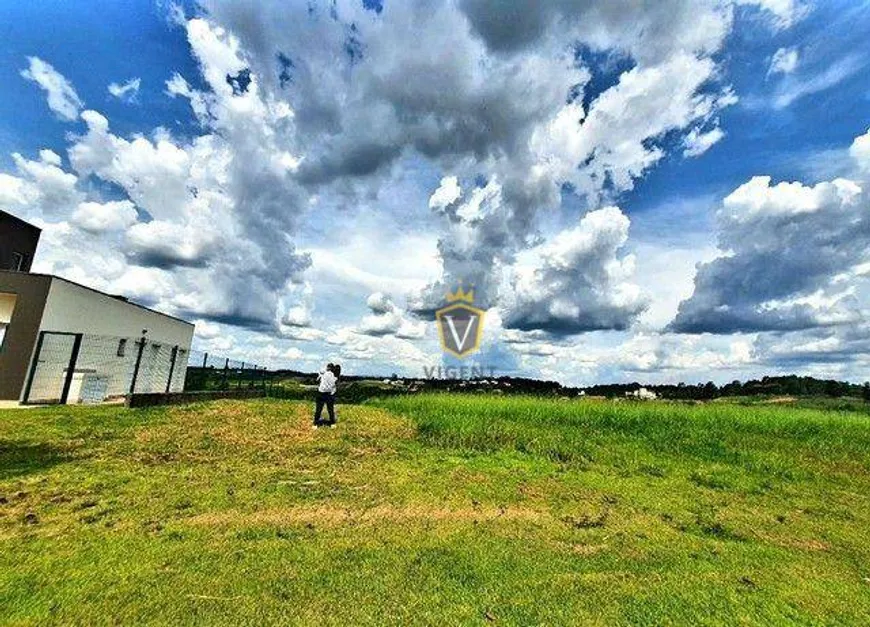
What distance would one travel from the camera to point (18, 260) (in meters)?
29.9

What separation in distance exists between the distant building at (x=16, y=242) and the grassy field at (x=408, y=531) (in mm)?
23091

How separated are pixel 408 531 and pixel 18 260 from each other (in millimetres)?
36361

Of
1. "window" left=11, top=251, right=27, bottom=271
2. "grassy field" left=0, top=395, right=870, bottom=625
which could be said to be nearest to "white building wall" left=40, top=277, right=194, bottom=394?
"window" left=11, top=251, right=27, bottom=271

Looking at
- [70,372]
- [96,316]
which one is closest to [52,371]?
[70,372]

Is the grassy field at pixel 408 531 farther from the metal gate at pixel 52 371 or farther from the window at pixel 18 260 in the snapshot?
the window at pixel 18 260

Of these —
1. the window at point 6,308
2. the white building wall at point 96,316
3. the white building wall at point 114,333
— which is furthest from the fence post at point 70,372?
the window at point 6,308

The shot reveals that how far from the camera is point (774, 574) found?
4992 mm

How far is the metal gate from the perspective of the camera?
58.3 ft

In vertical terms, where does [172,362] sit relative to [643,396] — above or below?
above

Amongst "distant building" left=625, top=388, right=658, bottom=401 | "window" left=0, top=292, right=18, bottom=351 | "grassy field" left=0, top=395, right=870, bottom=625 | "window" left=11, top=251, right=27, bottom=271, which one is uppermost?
"window" left=11, top=251, right=27, bottom=271

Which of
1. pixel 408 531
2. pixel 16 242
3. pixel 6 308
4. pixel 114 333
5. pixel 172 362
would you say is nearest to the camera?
pixel 408 531

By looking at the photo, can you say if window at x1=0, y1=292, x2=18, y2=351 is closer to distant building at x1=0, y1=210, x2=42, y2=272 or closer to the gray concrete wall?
the gray concrete wall

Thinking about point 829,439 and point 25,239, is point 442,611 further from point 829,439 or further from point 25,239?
point 25,239

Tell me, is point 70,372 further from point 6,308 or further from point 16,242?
point 16,242
